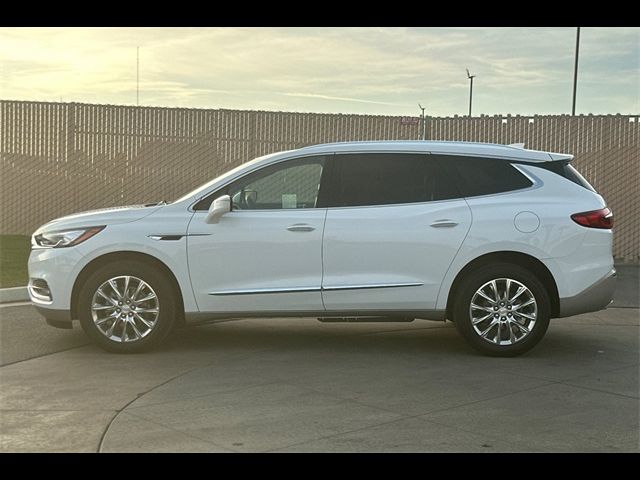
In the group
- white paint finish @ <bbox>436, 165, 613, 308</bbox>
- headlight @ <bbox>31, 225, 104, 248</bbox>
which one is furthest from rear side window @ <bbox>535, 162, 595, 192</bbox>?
headlight @ <bbox>31, 225, 104, 248</bbox>

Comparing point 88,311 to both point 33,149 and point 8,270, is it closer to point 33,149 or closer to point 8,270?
point 8,270

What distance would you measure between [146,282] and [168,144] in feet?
29.3

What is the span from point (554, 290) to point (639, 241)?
8036 mm

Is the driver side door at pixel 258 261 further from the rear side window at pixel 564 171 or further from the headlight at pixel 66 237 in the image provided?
the rear side window at pixel 564 171

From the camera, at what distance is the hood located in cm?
785

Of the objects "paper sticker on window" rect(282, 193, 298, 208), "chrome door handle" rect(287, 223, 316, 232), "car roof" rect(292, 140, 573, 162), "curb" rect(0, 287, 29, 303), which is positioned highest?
"car roof" rect(292, 140, 573, 162)

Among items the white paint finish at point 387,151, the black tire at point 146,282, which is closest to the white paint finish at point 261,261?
the black tire at point 146,282

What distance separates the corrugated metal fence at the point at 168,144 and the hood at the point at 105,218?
8229mm

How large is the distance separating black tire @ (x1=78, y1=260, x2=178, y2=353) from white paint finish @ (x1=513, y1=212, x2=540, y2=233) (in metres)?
2.92

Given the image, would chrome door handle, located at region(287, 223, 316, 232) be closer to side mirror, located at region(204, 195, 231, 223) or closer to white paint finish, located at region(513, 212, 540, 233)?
side mirror, located at region(204, 195, 231, 223)

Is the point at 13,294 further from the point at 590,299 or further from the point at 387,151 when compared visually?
the point at 590,299

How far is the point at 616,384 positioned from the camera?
6.88 metres

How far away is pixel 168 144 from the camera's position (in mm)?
16375

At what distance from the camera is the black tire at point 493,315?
770cm
